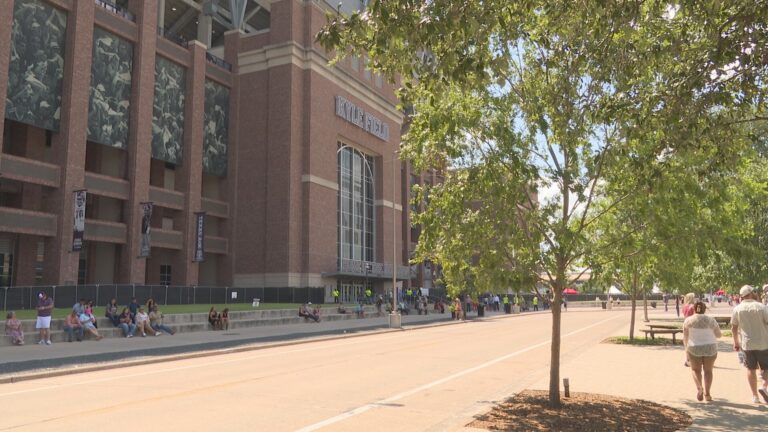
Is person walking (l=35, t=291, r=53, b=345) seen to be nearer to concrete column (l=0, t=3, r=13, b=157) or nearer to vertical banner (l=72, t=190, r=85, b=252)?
vertical banner (l=72, t=190, r=85, b=252)

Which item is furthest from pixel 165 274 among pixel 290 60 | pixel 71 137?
pixel 290 60

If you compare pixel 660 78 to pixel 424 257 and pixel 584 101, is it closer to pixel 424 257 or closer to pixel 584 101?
pixel 584 101

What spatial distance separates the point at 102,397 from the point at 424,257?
588cm

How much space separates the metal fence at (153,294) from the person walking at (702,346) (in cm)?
2644

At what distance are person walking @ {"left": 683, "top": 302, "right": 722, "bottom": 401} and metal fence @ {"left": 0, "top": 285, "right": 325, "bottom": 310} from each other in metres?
26.4

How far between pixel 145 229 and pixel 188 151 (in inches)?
328

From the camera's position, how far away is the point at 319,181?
170 ft

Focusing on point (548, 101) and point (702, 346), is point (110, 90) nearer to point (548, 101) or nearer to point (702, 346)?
point (548, 101)

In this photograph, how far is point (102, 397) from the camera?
→ 10.2 metres

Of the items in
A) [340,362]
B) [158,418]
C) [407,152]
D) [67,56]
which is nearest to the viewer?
[158,418]

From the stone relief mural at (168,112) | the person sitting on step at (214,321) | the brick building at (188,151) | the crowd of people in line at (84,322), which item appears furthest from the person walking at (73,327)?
the stone relief mural at (168,112)

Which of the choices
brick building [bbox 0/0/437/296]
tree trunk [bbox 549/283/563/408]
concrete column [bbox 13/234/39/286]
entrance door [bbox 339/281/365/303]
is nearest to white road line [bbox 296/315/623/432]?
tree trunk [bbox 549/283/563/408]

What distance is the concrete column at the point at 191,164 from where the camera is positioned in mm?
45656

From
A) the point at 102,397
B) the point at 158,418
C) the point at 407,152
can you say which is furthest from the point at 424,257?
the point at 102,397
